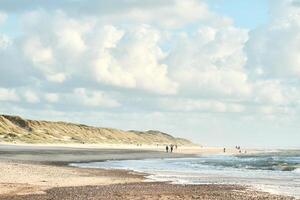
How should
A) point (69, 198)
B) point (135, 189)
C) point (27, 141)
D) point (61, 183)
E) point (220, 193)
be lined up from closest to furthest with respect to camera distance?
1. point (69, 198)
2. point (220, 193)
3. point (135, 189)
4. point (61, 183)
5. point (27, 141)

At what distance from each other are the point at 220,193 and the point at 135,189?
551 centimetres

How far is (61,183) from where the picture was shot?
40.8 metres

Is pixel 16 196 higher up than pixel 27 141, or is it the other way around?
pixel 27 141

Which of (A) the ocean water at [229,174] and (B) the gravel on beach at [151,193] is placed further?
(A) the ocean water at [229,174]

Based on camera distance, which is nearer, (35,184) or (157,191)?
(157,191)

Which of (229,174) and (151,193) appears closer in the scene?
(151,193)

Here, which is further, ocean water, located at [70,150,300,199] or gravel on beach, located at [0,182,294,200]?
ocean water, located at [70,150,300,199]

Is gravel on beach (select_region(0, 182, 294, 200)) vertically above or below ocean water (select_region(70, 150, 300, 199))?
below

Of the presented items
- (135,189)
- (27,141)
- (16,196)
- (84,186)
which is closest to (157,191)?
(135,189)

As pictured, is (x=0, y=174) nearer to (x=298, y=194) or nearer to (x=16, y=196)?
(x=16, y=196)

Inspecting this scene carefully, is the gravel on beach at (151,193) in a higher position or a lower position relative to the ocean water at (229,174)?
lower

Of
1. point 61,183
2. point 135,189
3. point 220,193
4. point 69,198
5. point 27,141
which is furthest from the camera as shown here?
point 27,141

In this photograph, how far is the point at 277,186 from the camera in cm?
4103

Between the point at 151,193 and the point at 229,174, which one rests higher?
the point at 229,174
